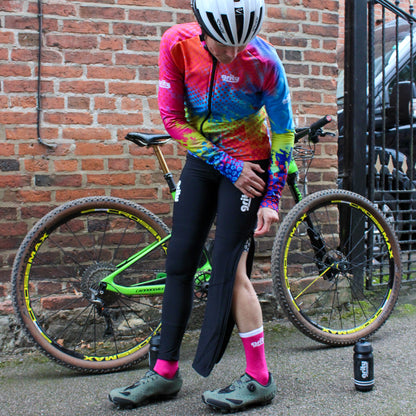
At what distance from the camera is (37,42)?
10.8 feet

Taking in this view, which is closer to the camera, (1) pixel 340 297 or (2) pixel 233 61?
(2) pixel 233 61

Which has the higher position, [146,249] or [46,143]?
[46,143]

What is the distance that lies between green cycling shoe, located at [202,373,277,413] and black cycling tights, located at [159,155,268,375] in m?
0.14

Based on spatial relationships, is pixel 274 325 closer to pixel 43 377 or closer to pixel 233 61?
pixel 43 377

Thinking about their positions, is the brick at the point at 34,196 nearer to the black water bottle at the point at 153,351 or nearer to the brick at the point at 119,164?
the brick at the point at 119,164

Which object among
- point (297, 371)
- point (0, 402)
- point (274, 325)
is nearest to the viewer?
point (0, 402)

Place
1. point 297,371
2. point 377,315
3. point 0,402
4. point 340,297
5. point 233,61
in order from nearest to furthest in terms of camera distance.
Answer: point 233,61, point 0,402, point 297,371, point 377,315, point 340,297

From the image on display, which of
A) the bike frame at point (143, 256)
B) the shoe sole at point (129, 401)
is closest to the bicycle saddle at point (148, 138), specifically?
the bike frame at point (143, 256)

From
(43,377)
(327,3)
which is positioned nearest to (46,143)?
(43,377)

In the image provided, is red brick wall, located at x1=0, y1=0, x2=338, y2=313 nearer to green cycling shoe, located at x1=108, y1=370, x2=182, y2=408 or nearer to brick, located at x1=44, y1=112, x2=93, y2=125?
brick, located at x1=44, y1=112, x2=93, y2=125

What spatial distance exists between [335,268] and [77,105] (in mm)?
1972

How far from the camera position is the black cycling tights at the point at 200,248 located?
8.03 feet

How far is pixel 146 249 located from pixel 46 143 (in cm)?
93

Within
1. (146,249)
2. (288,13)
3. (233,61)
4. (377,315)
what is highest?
→ (288,13)
